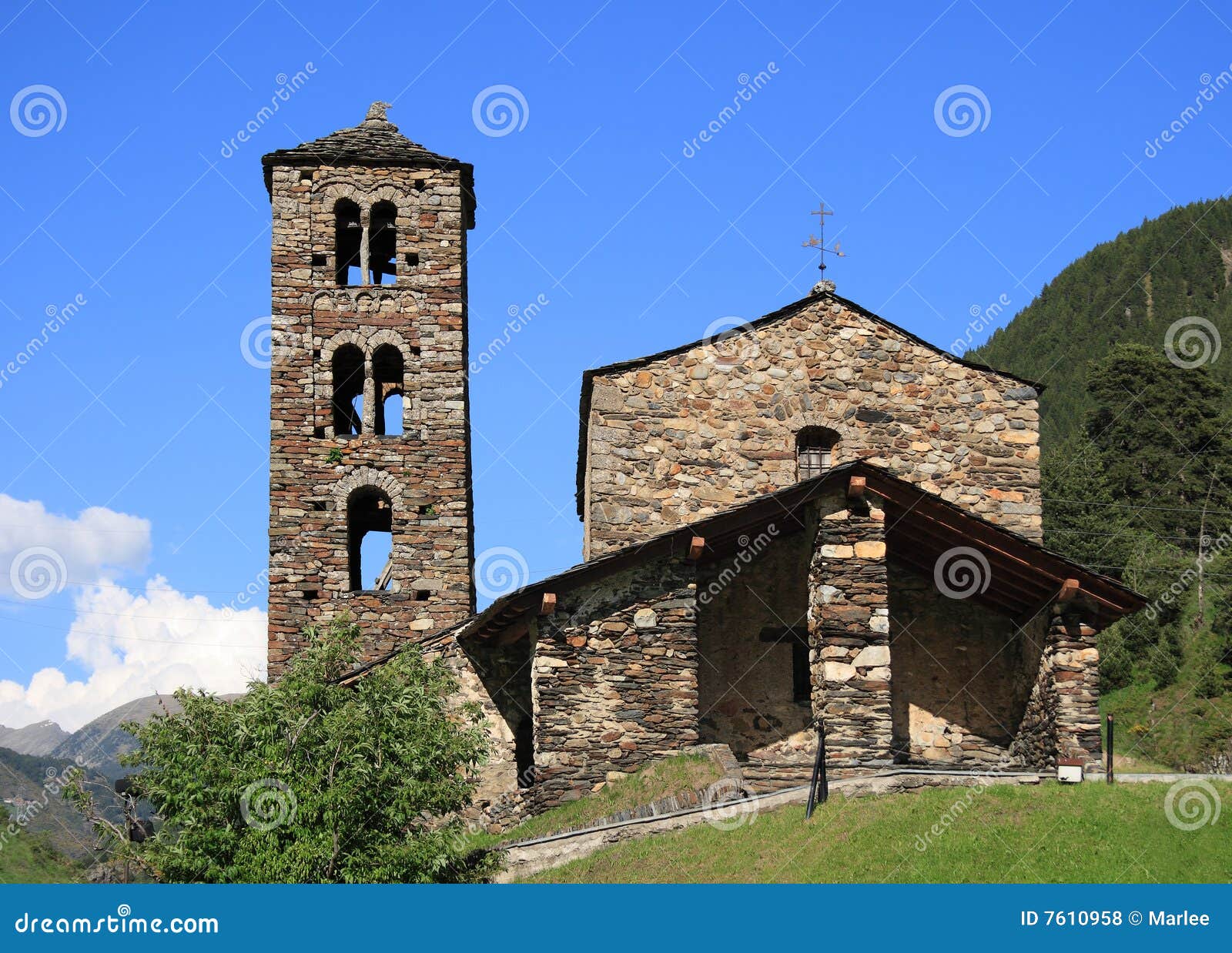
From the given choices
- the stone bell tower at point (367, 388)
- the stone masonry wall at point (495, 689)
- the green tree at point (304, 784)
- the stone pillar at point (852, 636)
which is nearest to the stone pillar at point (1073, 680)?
the stone pillar at point (852, 636)

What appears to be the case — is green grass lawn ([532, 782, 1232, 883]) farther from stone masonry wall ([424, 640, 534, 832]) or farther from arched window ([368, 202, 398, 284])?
arched window ([368, 202, 398, 284])

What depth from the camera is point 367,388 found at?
28.5 m

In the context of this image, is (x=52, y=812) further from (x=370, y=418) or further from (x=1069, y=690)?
(x=1069, y=690)

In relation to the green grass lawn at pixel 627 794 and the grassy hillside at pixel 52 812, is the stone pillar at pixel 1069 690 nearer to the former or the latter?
the green grass lawn at pixel 627 794

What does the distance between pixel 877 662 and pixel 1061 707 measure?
2571 mm

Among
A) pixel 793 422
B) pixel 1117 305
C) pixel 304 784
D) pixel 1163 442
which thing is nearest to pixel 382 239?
pixel 793 422

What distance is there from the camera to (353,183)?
96.2 feet

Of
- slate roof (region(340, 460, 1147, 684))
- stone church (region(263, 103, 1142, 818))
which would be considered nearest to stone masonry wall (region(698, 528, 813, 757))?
stone church (region(263, 103, 1142, 818))

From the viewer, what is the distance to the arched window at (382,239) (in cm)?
2923

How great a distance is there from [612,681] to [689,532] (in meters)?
2.22

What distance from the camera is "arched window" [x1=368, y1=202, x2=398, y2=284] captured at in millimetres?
29234

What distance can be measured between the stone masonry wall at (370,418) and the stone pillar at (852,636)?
927 cm

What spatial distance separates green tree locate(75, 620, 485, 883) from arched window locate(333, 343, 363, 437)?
1130 centimetres

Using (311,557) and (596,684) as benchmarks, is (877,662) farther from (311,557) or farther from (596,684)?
(311,557)
